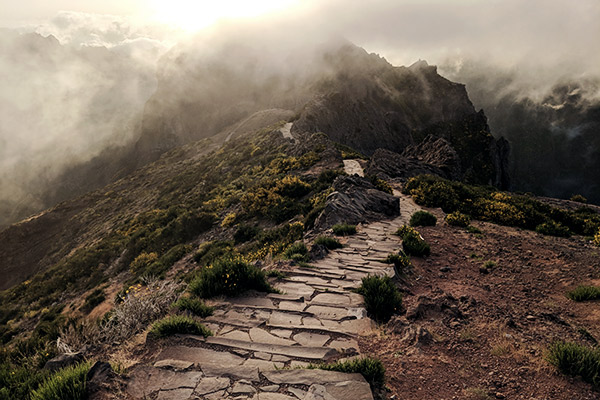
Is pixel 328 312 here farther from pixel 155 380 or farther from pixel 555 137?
pixel 555 137

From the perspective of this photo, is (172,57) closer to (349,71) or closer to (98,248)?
(349,71)

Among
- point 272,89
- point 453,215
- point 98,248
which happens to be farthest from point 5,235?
point 272,89

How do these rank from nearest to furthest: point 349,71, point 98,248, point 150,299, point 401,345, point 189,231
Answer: point 401,345 < point 150,299 < point 189,231 < point 98,248 < point 349,71

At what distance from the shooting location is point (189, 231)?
2433cm

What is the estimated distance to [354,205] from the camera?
51.1 feet

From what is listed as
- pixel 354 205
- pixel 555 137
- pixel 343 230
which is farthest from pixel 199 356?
pixel 555 137

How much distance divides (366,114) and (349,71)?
3066cm

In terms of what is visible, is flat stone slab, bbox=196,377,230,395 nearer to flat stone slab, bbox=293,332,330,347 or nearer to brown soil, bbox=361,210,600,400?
flat stone slab, bbox=293,332,330,347

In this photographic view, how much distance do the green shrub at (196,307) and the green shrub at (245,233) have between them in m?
12.5

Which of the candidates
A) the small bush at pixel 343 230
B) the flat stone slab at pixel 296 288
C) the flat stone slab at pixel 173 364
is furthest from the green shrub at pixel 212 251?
the flat stone slab at pixel 173 364

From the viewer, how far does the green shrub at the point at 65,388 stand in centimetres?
336

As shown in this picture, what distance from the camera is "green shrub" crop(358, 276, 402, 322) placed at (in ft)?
19.6

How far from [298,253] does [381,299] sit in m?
3.89

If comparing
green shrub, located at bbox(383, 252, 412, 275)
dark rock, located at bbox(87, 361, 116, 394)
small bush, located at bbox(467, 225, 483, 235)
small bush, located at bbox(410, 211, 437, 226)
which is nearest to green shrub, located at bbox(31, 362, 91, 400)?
dark rock, located at bbox(87, 361, 116, 394)
